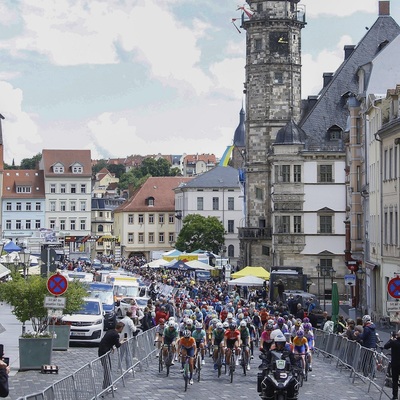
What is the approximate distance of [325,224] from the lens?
270 ft

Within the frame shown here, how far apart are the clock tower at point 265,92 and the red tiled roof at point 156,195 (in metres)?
72.0

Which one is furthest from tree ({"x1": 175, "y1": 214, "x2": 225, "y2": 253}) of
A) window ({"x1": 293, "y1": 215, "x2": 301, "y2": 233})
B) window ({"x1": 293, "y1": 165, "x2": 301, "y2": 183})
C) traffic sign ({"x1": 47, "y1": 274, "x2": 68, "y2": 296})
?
traffic sign ({"x1": 47, "y1": 274, "x2": 68, "y2": 296})

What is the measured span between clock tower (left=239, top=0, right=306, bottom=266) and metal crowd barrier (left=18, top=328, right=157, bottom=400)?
5482 cm

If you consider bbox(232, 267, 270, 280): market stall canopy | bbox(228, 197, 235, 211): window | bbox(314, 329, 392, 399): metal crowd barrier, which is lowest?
bbox(314, 329, 392, 399): metal crowd barrier

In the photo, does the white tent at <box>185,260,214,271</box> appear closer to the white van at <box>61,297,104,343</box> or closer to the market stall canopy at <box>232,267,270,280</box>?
the market stall canopy at <box>232,267,270,280</box>

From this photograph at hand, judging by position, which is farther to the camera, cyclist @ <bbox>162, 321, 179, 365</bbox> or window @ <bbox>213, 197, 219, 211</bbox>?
window @ <bbox>213, 197, 219, 211</bbox>

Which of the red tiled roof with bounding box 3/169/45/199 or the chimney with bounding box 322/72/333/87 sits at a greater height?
the chimney with bounding box 322/72/333/87

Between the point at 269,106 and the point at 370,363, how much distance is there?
6223 centimetres

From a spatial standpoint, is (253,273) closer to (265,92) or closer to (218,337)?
(265,92)

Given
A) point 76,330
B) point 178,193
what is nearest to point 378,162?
point 76,330

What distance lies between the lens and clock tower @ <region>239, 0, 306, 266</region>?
287 ft

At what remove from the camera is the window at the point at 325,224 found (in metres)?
82.3

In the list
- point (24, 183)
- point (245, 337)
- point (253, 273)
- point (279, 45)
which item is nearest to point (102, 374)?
point (245, 337)

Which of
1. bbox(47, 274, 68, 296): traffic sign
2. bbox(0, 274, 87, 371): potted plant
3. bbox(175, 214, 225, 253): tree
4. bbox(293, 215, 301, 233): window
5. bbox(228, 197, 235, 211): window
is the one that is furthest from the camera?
bbox(228, 197, 235, 211): window
